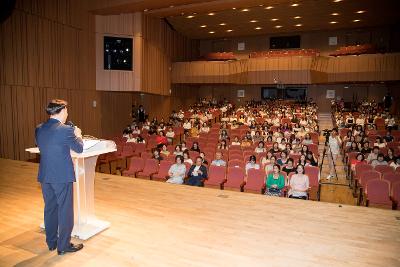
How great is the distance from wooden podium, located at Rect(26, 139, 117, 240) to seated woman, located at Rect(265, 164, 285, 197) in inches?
120

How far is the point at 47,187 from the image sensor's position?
2.70 m

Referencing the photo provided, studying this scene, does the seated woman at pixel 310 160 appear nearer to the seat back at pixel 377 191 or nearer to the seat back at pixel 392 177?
the seat back at pixel 392 177

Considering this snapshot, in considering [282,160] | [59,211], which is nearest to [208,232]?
[59,211]

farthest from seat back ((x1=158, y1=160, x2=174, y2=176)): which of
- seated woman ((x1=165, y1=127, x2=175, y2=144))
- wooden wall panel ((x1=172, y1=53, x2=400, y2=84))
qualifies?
wooden wall panel ((x1=172, y1=53, x2=400, y2=84))

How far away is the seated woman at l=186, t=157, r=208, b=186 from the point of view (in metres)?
6.14

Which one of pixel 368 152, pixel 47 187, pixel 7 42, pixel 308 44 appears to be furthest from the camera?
pixel 308 44

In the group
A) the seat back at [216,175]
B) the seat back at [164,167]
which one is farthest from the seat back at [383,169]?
the seat back at [164,167]

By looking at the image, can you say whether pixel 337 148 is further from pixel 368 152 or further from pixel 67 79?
pixel 67 79

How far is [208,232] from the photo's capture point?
11.1ft

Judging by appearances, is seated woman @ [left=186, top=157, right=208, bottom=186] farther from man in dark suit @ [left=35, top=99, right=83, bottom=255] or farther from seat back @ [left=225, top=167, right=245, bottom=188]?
man in dark suit @ [left=35, top=99, right=83, bottom=255]

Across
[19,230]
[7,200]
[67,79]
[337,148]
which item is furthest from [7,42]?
[337,148]

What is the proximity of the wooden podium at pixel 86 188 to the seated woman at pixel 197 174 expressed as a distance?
2.89 meters

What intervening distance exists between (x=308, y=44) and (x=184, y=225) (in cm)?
1822

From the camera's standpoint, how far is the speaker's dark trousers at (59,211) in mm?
2686
